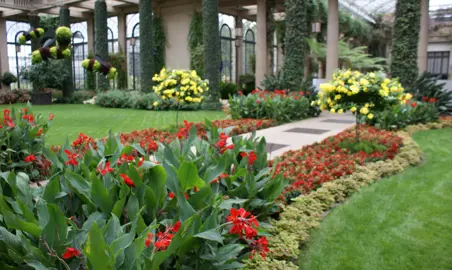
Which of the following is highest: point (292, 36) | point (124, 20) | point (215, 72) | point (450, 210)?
point (124, 20)

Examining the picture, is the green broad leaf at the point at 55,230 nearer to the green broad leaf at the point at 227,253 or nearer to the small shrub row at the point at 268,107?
the green broad leaf at the point at 227,253

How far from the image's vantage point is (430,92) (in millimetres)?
11023

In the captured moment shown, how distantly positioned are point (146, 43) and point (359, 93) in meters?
13.5

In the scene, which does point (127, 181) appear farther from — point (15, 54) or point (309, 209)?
point (15, 54)

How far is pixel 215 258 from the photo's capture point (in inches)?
73.5

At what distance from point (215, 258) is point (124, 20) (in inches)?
943

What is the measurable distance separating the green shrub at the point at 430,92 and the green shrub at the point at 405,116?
0.70m

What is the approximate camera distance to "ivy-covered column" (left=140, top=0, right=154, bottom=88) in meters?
17.9

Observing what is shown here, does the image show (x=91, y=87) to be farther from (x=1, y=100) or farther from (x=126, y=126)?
(x=126, y=126)

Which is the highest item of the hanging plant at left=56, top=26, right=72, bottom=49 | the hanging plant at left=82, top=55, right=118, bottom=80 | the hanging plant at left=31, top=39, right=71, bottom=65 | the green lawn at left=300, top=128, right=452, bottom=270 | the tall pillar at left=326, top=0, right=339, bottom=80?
the tall pillar at left=326, top=0, right=339, bottom=80

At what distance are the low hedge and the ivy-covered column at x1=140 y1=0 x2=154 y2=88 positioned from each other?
0.98m

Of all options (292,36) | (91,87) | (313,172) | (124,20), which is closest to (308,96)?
(292,36)

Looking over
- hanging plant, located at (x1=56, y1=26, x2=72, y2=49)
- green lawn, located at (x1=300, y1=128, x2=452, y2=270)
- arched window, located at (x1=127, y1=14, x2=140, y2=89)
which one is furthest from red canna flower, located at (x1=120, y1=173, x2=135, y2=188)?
arched window, located at (x1=127, y1=14, x2=140, y2=89)

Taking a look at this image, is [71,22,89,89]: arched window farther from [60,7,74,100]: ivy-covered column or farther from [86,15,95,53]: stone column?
[60,7,74,100]: ivy-covered column
